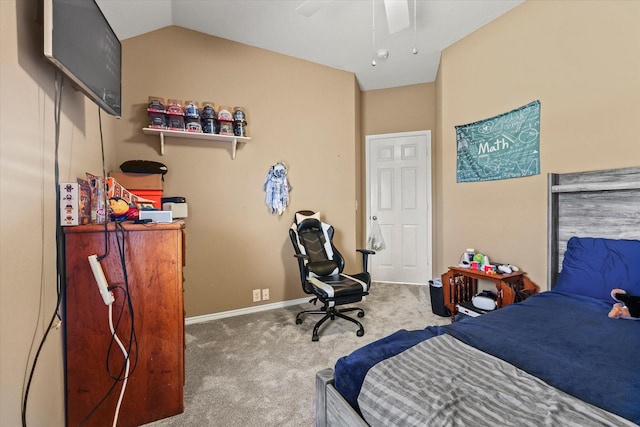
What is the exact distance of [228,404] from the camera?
1568mm

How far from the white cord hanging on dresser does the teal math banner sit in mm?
1950

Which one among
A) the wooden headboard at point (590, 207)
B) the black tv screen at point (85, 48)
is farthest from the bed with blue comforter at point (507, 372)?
the black tv screen at point (85, 48)

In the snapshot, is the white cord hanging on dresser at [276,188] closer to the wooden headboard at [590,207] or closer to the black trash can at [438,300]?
the black trash can at [438,300]

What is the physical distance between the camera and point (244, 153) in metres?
3.00

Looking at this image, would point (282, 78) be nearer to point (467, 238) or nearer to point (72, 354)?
point (467, 238)

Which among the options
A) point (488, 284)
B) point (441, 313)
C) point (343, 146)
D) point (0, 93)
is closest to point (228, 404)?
point (0, 93)

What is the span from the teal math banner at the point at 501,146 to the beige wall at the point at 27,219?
3171 mm

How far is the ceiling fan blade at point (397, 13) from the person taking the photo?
1990mm

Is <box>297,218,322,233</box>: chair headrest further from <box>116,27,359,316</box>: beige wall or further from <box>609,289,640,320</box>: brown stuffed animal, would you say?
<box>609,289,640,320</box>: brown stuffed animal

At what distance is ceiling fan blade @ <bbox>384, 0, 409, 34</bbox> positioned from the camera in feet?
6.53

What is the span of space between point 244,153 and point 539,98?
277 cm

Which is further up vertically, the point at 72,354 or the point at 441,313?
the point at 72,354

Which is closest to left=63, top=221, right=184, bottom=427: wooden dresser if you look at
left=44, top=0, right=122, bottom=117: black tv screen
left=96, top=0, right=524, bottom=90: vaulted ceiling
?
left=44, top=0, right=122, bottom=117: black tv screen

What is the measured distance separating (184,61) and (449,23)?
2666 mm
